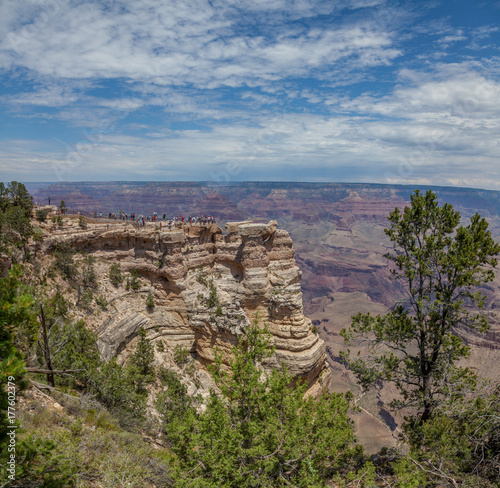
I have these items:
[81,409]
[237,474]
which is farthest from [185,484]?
[81,409]

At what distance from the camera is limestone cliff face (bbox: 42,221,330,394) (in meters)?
28.0

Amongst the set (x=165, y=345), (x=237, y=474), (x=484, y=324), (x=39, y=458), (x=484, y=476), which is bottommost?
(x=165, y=345)

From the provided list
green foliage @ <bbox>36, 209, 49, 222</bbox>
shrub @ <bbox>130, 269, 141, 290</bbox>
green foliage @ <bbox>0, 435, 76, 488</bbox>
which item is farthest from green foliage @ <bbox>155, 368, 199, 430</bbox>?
green foliage @ <bbox>36, 209, 49, 222</bbox>

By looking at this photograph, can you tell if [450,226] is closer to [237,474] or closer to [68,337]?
[237,474]

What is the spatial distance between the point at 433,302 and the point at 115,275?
27.0 meters

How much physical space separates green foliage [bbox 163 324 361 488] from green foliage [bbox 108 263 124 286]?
20.7m

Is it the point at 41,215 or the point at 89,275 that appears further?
the point at 41,215

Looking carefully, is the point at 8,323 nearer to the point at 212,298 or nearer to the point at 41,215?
the point at 212,298

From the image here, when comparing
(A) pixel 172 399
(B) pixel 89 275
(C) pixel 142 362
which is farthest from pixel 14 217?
(A) pixel 172 399

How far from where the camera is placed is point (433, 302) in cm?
1622

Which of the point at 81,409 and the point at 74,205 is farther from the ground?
the point at 74,205

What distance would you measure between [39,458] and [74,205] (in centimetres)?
19901

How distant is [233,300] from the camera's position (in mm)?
30422

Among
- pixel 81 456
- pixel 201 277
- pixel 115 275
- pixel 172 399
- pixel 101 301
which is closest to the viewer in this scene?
pixel 81 456
